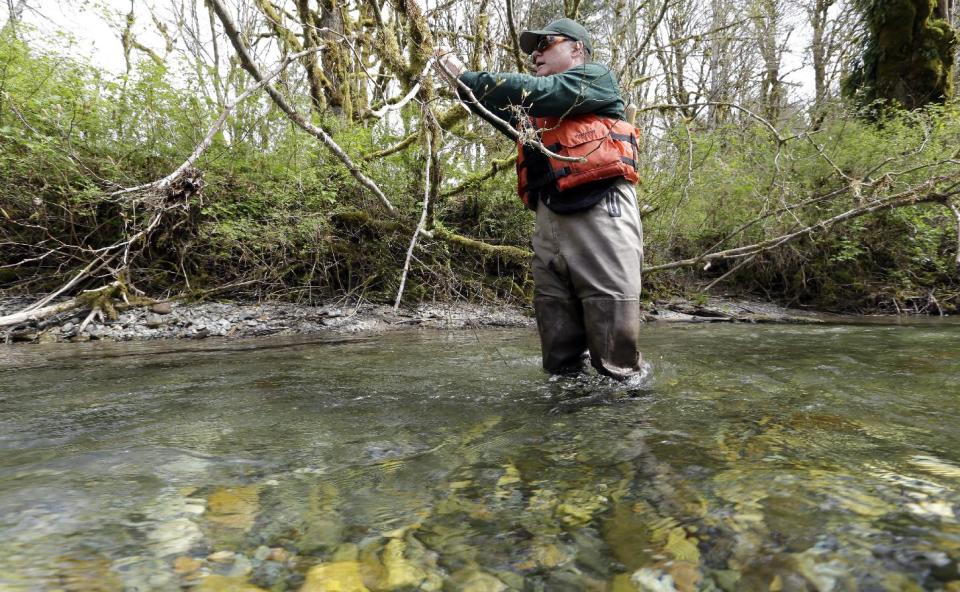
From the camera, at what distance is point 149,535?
1.07 metres

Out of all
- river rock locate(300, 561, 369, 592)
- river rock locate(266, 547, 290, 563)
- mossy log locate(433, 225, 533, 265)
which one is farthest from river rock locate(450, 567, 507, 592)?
mossy log locate(433, 225, 533, 265)

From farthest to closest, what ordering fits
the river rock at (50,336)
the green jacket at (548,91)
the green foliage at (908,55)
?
1. the green foliage at (908,55)
2. the river rock at (50,336)
3. the green jacket at (548,91)

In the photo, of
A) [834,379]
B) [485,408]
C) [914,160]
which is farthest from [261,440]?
[914,160]

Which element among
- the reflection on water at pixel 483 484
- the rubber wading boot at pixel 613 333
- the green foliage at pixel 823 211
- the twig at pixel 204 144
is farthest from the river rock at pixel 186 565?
the green foliage at pixel 823 211

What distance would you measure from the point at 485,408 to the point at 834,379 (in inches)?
83.3

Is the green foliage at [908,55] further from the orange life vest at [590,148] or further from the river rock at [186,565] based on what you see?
the river rock at [186,565]

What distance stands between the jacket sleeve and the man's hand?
6 cm

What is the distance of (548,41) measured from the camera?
2.80m

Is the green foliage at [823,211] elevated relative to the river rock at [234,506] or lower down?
elevated

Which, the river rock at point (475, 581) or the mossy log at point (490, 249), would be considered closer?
the river rock at point (475, 581)

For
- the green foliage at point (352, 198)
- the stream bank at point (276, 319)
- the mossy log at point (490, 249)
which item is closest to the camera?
the stream bank at point (276, 319)

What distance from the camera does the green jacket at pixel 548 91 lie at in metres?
2.38

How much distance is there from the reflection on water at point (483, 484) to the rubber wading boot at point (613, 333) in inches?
7.6

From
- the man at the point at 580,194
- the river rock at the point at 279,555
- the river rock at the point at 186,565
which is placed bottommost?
the river rock at the point at 279,555
